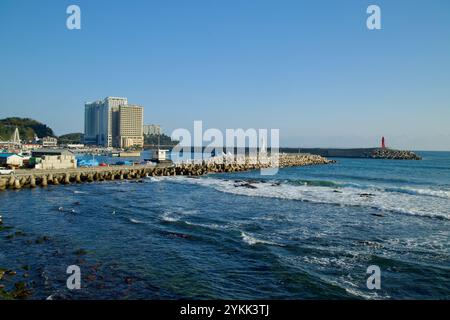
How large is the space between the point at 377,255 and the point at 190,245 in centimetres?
737

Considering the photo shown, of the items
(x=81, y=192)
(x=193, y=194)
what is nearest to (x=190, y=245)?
(x=193, y=194)

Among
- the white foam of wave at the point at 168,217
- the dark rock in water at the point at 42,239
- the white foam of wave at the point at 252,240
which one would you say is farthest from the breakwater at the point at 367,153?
the dark rock in water at the point at 42,239

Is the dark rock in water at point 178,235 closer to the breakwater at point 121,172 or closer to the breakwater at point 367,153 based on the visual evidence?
the breakwater at point 121,172

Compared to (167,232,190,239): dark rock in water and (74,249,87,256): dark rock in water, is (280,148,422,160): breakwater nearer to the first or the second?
(167,232,190,239): dark rock in water

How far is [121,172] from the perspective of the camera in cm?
4556

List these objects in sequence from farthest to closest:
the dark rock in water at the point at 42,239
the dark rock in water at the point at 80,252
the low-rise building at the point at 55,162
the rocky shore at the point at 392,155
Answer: the rocky shore at the point at 392,155
the low-rise building at the point at 55,162
the dark rock in water at the point at 42,239
the dark rock in water at the point at 80,252

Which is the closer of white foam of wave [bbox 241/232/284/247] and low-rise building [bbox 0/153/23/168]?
white foam of wave [bbox 241/232/284/247]

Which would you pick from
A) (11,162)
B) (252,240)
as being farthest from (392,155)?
(252,240)

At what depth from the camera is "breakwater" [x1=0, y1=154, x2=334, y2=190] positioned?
34.7 metres

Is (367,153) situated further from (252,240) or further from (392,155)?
(252,240)

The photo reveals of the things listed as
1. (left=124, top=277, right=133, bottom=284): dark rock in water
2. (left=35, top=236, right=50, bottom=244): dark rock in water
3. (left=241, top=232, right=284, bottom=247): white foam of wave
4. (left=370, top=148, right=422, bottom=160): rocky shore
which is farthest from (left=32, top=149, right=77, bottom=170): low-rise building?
(left=370, top=148, right=422, bottom=160): rocky shore

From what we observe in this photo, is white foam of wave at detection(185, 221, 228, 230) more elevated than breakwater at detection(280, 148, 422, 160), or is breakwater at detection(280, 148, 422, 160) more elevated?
breakwater at detection(280, 148, 422, 160)

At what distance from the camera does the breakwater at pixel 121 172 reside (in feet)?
114

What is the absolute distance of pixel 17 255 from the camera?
1366cm
